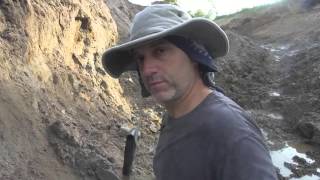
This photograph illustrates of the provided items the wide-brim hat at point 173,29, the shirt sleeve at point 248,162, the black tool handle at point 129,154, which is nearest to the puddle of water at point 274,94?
the black tool handle at point 129,154

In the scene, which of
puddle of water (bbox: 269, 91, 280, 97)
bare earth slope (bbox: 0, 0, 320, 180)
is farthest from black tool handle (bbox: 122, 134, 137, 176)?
puddle of water (bbox: 269, 91, 280, 97)

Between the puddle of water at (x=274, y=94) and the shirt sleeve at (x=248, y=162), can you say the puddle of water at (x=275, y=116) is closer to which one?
the puddle of water at (x=274, y=94)

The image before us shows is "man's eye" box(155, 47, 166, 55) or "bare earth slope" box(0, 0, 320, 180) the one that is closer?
"man's eye" box(155, 47, 166, 55)

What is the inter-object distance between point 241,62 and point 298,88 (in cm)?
249

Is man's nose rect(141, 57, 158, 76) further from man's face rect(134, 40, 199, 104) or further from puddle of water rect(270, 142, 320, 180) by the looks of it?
puddle of water rect(270, 142, 320, 180)

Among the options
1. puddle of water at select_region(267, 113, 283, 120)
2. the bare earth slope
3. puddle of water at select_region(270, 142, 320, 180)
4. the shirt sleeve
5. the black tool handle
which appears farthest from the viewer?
puddle of water at select_region(267, 113, 283, 120)

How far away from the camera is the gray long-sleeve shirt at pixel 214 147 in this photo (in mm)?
1432

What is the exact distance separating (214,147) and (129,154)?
15.0ft

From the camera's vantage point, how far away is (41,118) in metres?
5.36

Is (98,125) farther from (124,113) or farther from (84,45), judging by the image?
(84,45)

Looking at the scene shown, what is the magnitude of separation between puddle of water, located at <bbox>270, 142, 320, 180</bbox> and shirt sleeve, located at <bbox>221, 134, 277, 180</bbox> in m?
6.80

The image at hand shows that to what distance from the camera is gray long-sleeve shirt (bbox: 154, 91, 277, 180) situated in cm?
143

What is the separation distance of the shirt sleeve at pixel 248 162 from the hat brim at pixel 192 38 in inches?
18.1

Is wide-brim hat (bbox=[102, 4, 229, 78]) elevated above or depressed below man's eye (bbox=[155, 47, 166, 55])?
above
